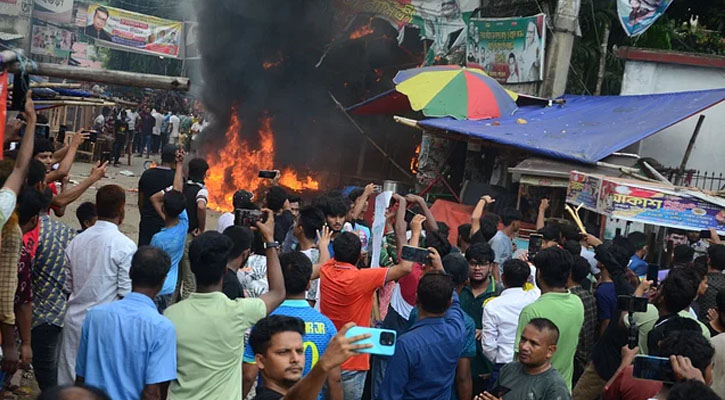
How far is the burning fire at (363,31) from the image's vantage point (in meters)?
18.8

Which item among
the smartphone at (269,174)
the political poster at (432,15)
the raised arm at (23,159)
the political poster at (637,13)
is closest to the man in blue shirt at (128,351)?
the raised arm at (23,159)

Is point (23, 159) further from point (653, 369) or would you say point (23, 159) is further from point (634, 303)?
point (634, 303)

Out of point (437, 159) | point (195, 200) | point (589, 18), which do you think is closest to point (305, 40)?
point (437, 159)

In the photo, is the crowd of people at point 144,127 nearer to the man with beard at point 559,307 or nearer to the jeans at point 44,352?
the jeans at point 44,352

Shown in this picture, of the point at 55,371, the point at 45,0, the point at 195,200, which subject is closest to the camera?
the point at 55,371

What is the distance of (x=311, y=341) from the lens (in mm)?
4836

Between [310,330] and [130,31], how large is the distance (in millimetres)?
28589

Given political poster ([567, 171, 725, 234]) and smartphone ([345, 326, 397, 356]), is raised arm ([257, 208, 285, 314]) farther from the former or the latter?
political poster ([567, 171, 725, 234])

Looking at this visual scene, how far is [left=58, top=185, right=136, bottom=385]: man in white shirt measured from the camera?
5.28m

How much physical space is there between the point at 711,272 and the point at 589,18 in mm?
12340

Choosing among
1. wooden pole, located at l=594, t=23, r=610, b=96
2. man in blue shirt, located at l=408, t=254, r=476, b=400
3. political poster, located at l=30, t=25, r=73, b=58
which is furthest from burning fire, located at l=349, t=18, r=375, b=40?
political poster, located at l=30, t=25, r=73, b=58

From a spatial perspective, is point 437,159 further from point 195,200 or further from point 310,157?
point 195,200

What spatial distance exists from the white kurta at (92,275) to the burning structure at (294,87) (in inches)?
525

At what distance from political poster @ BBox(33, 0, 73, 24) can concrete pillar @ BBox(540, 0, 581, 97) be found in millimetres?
20257
